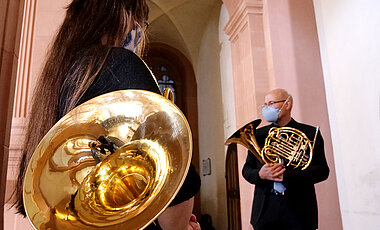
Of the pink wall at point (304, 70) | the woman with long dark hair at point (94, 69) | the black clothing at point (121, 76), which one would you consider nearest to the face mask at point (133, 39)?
the woman with long dark hair at point (94, 69)

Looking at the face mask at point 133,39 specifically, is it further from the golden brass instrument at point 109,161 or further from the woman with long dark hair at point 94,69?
the golden brass instrument at point 109,161

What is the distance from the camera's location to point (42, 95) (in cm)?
94

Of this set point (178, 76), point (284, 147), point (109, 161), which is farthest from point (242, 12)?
point (178, 76)

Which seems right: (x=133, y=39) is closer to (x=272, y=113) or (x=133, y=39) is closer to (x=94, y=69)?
(x=94, y=69)

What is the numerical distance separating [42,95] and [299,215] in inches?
66.8

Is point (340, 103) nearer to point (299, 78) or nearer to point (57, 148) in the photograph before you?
point (299, 78)

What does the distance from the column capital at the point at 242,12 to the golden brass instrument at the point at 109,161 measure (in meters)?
3.33

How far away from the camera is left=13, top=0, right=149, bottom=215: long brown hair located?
88cm

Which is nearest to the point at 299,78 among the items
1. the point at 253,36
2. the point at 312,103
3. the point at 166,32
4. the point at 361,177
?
the point at 312,103

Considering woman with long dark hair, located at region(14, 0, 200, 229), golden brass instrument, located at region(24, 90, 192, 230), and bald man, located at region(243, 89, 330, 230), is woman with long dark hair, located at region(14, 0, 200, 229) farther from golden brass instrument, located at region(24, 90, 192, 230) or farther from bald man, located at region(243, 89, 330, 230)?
bald man, located at region(243, 89, 330, 230)

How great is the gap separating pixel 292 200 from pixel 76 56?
1645mm

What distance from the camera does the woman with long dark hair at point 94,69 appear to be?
81cm

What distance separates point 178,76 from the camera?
997 cm

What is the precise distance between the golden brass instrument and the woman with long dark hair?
0.08 meters
